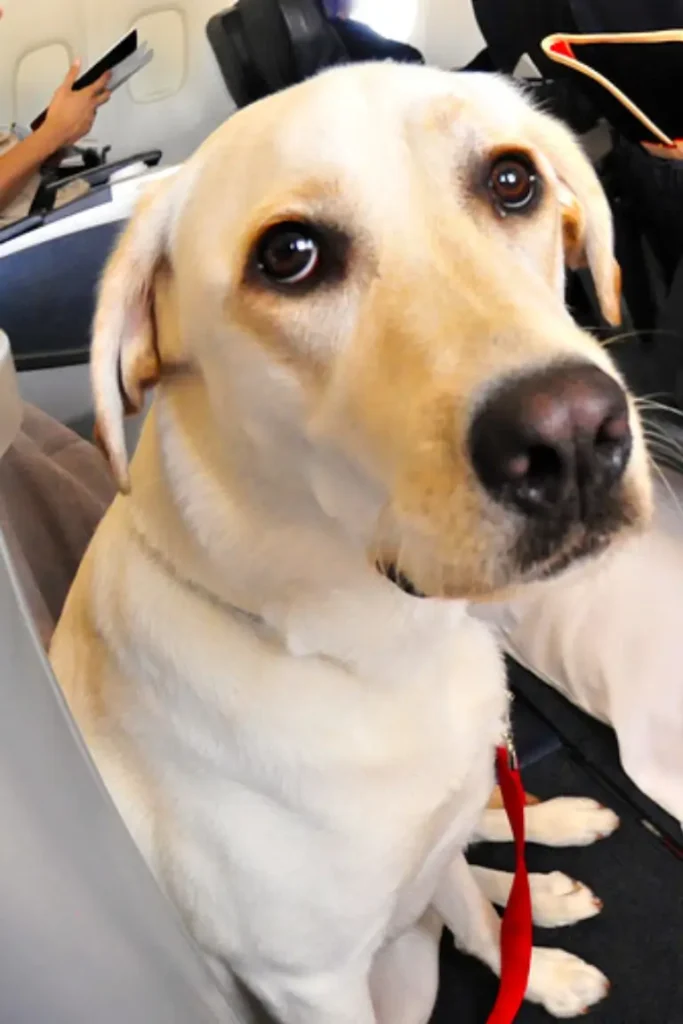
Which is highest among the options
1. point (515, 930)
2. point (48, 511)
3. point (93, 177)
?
point (93, 177)

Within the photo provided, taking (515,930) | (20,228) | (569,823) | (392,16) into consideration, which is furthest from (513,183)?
(392,16)

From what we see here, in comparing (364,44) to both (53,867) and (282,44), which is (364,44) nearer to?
(282,44)

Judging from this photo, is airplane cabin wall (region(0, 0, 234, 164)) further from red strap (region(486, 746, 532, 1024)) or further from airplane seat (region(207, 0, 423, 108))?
red strap (region(486, 746, 532, 1024))

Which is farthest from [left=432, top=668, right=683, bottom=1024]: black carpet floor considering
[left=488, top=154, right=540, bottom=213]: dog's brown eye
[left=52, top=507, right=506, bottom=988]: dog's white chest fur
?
[left=488, top=154, right=540, bottom=213]: dog's brown eye

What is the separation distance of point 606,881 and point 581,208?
0.94 m

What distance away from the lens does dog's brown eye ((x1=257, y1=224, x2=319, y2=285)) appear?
0.71m

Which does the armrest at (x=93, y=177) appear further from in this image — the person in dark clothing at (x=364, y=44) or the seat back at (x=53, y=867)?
the seat back at (x=53, y=867)

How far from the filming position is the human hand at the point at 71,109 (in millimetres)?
2381

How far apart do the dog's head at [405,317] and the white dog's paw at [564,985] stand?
777 mm

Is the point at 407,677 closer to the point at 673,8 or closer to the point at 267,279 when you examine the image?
the point at 267,279

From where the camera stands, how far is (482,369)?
60cm

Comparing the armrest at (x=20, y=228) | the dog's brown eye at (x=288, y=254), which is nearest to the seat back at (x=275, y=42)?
the armrest at (x=20, y=228)

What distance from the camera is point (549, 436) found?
57 cm

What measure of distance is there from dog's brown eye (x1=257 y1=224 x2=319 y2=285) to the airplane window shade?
88.3 inches
